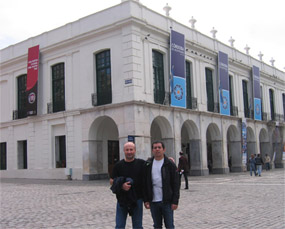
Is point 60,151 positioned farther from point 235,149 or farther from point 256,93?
point 256,93

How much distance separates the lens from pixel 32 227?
7.59 metres

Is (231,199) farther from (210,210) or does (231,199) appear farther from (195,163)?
(195,163)

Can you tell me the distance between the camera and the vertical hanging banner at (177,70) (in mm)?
22344

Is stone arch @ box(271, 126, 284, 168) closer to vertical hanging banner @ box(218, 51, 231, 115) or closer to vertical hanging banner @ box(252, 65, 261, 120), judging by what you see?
vertical hanging banner @ box(252, 65, 261, 120)

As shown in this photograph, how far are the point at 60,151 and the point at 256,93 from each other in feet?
60.0

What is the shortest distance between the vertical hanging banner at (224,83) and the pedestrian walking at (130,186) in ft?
73.3

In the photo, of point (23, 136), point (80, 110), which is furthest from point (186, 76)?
point (23, 136)

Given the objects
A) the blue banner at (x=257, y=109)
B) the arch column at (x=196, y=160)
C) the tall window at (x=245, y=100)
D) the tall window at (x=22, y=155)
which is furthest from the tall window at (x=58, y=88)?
the blue banner at (x=257, y=109)

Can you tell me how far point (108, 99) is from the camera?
69.8 feet

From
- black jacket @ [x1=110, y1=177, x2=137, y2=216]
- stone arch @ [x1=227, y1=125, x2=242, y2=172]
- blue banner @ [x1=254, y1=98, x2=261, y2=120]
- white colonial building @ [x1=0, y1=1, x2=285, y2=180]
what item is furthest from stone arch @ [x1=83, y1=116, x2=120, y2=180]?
black jacket @ [x1=110, y1=177, x2=137, y2=216]

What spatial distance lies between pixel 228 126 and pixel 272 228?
21445 millimetres

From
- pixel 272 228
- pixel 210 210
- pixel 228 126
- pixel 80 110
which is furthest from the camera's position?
pixel 228 126

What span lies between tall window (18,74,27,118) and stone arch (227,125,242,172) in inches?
635

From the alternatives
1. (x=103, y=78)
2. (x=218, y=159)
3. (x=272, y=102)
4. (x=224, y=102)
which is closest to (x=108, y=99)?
(x=103, y=78)
